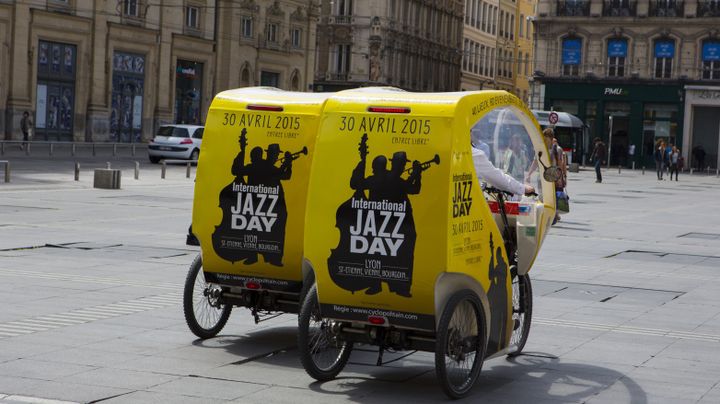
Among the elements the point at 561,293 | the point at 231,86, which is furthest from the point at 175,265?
Answer: the point at 231,86

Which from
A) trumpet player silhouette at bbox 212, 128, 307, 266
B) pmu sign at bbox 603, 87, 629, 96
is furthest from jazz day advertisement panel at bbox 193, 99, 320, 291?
pmu sign at bbox 603, 87, 629, 96

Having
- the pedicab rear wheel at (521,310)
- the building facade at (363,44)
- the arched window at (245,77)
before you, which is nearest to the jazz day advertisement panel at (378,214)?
the pedicab rear wheel at (521,310)

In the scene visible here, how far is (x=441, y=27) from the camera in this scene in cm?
10356

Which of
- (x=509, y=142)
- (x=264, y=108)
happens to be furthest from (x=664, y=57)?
(x=264, y=108)

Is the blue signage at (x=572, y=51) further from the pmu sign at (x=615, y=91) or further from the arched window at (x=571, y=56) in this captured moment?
the pmu sign at (x=615, y=91)

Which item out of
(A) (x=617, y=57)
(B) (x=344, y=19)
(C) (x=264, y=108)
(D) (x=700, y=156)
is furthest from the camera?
(B) (x=344, y=19)

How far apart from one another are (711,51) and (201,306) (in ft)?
233

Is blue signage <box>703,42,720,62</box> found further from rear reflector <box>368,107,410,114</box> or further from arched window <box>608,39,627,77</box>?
rear reflector <box>368,107,410,114</box>

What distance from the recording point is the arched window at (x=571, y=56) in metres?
80.6

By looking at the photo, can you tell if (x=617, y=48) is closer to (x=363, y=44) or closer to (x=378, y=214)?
(x=363, y=44)

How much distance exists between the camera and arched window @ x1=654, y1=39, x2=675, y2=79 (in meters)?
78.1

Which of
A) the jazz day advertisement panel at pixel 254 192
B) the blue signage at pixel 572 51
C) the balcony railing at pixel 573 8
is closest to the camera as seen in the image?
the jazz day advertisement panel at pixel 254 192

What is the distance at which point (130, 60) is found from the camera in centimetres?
5916

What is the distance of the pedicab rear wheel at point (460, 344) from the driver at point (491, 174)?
1041 millimetres
